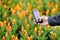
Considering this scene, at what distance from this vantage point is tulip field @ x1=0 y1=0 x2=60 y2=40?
4.02 meters

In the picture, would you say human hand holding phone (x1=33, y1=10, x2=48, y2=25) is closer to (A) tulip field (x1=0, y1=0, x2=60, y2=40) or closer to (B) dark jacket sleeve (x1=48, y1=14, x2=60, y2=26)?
(B) dark jacket sleeve (x1=48, y1=14, x2=60, y2=26)

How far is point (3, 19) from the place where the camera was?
4641 mm

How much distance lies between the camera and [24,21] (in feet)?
14.7

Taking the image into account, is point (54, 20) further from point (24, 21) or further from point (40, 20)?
point (24, 21)

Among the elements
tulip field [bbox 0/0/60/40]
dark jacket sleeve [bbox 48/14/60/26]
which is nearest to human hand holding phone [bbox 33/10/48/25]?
dark jacket sleeve [bbox 48/14/60/26]

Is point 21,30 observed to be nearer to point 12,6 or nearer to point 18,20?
point 18,20

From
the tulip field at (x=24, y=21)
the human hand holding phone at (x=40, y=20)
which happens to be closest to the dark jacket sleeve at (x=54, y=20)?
the human hand holding phone at (x=40, y=20)

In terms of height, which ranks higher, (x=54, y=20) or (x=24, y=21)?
(x=54, y=20)

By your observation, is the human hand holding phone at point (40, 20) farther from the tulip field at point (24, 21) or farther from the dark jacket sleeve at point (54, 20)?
the tulip field at point (24, 21)

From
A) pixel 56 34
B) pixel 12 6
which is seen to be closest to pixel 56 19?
pixel 56 34

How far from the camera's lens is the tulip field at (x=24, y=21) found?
13.2 feet

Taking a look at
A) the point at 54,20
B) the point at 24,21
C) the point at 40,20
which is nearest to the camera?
the point at 54,20

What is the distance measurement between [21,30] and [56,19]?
0.76 meters

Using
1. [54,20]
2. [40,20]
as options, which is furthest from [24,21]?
[54,20]
